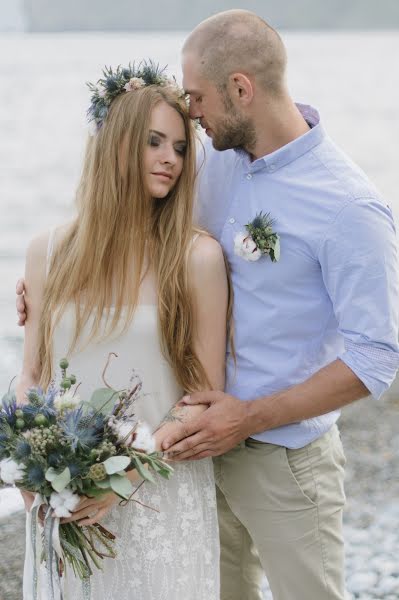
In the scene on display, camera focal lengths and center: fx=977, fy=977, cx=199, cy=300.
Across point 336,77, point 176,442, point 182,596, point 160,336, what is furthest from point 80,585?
point 336,77

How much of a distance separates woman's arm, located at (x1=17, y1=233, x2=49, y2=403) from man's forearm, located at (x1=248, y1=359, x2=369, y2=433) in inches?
23.6

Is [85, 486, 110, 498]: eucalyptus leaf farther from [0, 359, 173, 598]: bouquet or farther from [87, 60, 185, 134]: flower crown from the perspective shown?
[87, 60, 185, 134]: flower crown

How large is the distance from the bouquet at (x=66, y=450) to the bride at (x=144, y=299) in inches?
11.1

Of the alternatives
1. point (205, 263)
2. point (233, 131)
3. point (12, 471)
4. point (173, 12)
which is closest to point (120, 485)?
point (12, 471)

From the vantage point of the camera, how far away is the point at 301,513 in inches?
104

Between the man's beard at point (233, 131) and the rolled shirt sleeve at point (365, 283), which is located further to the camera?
the man's beard at point (233, 131)

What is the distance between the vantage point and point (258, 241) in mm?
2502

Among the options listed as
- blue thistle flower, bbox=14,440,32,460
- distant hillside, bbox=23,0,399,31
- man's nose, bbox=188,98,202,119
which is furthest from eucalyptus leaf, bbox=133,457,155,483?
distant hillside, bbox=23,0,399,31

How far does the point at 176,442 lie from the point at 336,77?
1777cm

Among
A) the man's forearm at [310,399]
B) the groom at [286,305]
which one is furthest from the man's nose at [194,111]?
the man's forearm at [310,399]

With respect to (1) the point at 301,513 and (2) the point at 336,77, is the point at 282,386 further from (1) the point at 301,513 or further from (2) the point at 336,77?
(2) the point at 336,77

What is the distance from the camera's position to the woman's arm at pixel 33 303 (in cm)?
261

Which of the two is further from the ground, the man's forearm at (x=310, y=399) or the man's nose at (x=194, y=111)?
the man's nose at (x=194, y=111)

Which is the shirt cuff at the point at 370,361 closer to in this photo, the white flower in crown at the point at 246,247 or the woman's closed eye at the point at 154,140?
the white flower in crown at the point at 246,247
